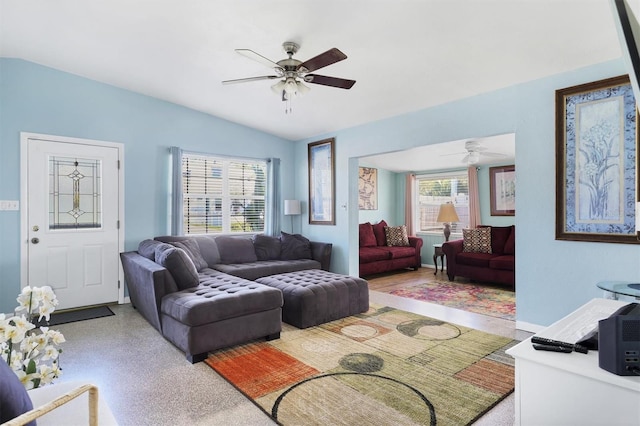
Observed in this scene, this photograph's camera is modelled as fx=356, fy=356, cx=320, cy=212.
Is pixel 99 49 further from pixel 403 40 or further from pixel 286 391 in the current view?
pixel 286 391

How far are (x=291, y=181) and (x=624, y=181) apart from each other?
15.4 feet

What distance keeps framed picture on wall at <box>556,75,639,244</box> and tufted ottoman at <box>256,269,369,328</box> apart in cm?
213

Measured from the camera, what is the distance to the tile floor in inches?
83.4

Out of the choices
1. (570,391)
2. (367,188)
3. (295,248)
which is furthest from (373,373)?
(367,188)

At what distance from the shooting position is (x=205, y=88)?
14.7ft

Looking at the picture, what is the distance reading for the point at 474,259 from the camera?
5875mm

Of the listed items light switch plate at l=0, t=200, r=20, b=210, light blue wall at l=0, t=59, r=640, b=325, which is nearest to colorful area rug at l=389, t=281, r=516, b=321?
light blue wall at l=0, t=59, r=640, b=325

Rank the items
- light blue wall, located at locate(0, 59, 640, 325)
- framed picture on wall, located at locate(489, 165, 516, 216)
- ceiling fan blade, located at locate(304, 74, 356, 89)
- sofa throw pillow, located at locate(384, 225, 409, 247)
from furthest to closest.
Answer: sofa throw pillow, located at locate(384, 225, 409, 247) < framed picture on wall, located at locate(489, 165, 516, 216) < light blue wall, located at locate(0, 59, 640, 325) < ceiling fan blade, located at locate(304, 74, 356, 89)

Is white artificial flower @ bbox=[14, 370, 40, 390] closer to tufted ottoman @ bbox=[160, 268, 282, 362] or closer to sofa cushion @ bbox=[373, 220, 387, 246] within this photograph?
tufted ottoman @ bbox=[160, 268, 282, 362]

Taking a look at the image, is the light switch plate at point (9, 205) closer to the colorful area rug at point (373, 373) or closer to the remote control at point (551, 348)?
the colorful area rug at point (373, 373)

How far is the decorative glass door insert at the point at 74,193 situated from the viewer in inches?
170

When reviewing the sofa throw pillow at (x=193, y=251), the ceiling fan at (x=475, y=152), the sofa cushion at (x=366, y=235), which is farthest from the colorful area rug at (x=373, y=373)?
the sofa cushion at (x=366, y=235)

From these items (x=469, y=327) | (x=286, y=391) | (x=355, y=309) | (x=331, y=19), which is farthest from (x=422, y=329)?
(x=331, y=19)

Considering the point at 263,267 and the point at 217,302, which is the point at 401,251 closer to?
the point at 263,267
